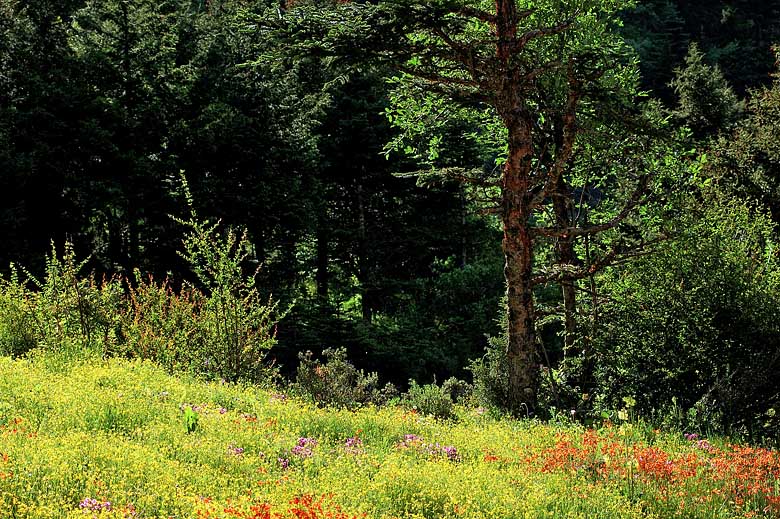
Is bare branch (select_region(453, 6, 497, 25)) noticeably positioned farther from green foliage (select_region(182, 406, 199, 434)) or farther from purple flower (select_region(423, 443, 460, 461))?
green foliage (select_region(182, 406, 199, 434))

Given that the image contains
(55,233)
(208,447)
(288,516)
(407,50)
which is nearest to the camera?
(288,516)

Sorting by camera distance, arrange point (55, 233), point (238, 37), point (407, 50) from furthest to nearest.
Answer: point (238, 37) → point (55, 233) → point (407, 50)

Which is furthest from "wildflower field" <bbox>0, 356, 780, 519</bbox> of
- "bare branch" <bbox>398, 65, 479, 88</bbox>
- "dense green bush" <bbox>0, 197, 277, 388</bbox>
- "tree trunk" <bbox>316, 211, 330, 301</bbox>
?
"tree trunk" <bbox>316, 211, 330, 301</bbox>

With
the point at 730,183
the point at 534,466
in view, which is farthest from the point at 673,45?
the point at 534,466

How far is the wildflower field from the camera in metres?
4.38

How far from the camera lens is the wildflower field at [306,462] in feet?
14.4

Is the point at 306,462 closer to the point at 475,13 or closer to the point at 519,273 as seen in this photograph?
the point at 519,273

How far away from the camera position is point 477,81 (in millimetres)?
9500

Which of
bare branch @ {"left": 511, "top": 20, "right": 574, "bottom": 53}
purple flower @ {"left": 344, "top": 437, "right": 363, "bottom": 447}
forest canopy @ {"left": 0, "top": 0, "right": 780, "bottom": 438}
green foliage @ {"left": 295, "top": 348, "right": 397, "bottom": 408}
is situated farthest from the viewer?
forest canopy @ {"left": 0, "top": 0, "right": 780, "bottom": 438}

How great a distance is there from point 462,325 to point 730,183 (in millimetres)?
8573

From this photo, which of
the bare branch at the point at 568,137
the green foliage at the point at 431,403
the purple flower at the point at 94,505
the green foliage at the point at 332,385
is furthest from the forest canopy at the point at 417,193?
the purple flower at the point at 94,505

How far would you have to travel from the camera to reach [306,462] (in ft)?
17.5

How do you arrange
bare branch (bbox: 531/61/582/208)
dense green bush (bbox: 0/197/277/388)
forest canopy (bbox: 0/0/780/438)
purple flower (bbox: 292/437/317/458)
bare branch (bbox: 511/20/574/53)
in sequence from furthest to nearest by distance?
1. dense green bush (bbox: 0/197/277/388)
2. bare branch (bbox: 531/61/582/208)
3. forest canopy (bbox: 0/0/780/438)
4. bare branch (bbox: 511/20/574/53)
5. purple flower (bbox: 292/437/317/458)

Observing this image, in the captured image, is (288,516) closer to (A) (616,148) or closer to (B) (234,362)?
(B) (234,362)
